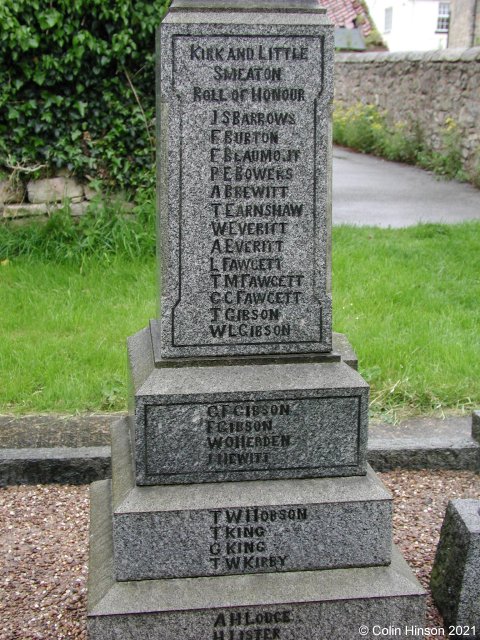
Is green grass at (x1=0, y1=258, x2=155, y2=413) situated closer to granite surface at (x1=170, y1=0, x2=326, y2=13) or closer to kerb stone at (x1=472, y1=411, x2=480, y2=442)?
kerb stone at (x1=472, y1=411, x2=480, y2=442)

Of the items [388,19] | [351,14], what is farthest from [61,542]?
[388,19]

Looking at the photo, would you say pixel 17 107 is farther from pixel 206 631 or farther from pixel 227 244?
pixel 206 631

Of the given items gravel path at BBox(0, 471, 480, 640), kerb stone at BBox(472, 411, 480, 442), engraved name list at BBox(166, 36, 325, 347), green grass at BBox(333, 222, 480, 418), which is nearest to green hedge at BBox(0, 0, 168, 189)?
green grass at BBox(333, 222, 480, 418)

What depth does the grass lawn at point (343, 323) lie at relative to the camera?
4809 millimetres

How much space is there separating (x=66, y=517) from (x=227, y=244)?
1.63m

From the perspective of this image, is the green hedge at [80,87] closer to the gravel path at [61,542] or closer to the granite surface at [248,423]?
the gravel path at [61,542]

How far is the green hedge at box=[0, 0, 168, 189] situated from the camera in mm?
6730

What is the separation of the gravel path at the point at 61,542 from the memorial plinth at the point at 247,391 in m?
0.24

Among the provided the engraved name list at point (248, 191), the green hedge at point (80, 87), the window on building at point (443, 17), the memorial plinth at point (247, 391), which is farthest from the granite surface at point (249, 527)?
the window on building at point (443, 17)

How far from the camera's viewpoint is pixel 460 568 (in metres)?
2.94

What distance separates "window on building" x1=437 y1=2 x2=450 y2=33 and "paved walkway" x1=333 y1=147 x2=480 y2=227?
23.0 meters

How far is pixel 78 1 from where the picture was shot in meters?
6.62

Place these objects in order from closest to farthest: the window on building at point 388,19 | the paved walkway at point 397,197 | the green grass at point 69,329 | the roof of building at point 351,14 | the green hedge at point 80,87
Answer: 1. the green grass at point 69,329
2. the green hedge at point 80,87
3. the paved walkway at point 397,197
4. the roof of building at point 351,14
5. the window on building at point 388,19

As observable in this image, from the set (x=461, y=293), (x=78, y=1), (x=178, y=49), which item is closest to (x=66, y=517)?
(x=178, y=49)
